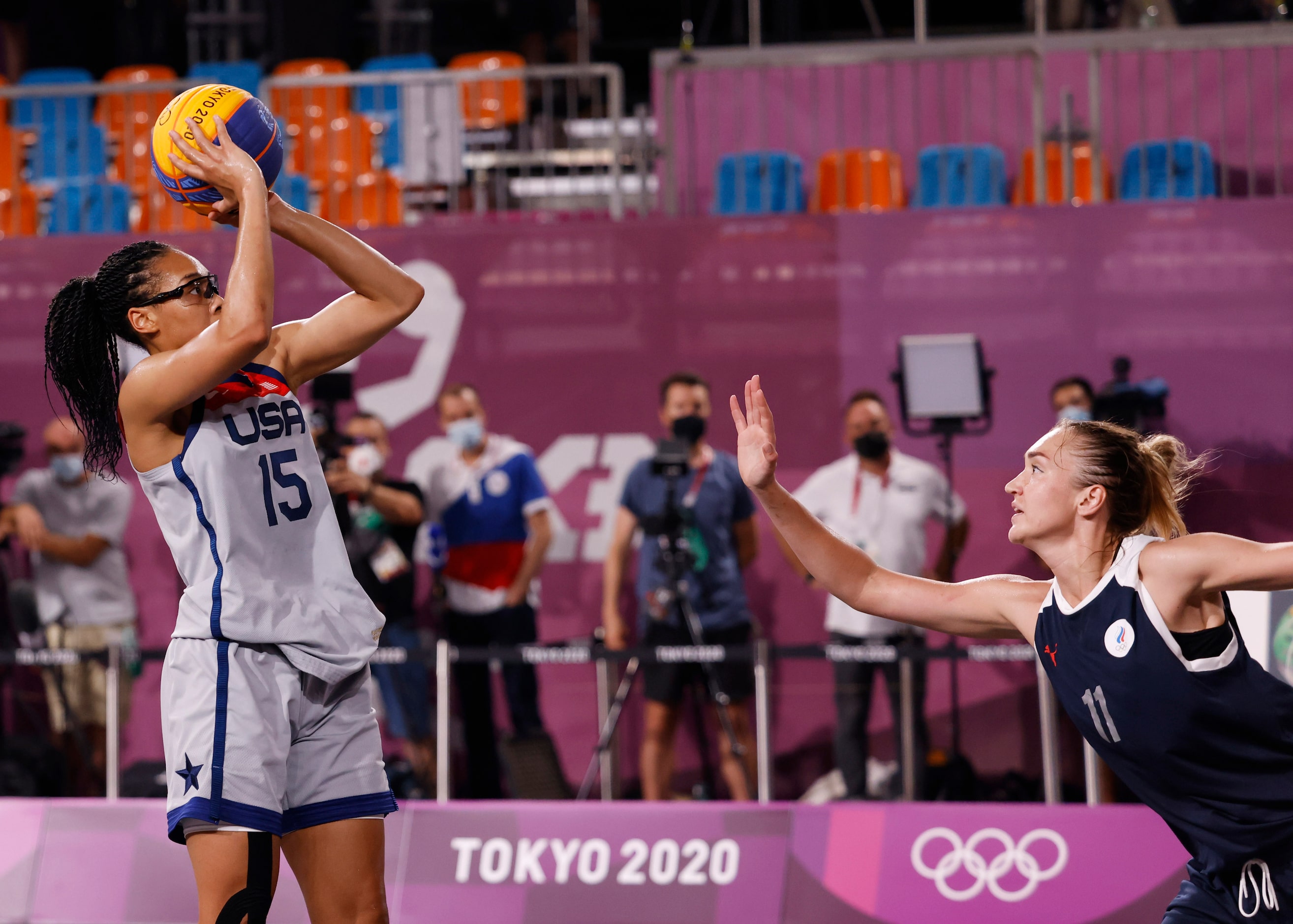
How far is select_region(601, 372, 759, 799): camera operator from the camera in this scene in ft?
22.8

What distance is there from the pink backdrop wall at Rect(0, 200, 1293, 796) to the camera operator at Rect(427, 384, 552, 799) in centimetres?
45

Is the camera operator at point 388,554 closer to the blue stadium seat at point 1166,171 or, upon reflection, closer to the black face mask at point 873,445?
the black face mask at point 873,445

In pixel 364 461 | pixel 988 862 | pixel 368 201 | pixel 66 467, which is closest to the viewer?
pixel 988 862

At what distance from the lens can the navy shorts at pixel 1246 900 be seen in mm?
2818

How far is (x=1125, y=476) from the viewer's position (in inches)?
119

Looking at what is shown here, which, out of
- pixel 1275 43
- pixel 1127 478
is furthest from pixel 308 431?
pixel 1275 43

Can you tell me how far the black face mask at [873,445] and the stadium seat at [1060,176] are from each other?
2189mm

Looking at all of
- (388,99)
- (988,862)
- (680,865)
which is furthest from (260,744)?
(388,99)

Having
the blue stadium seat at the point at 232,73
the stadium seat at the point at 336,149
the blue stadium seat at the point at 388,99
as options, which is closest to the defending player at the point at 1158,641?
the stadium seat at the point at 336,149

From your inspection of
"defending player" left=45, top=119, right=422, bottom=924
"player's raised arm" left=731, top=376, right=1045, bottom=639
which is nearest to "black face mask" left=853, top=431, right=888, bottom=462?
"player's raised arm" left=731, top=376, right=1045, bottom=639

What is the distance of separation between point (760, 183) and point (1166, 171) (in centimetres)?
243

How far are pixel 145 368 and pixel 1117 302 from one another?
599 cm

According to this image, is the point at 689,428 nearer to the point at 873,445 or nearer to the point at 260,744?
the point at 873,445

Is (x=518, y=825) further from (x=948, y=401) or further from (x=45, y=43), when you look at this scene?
(x=45, y=43)
